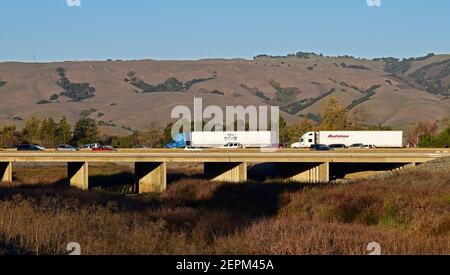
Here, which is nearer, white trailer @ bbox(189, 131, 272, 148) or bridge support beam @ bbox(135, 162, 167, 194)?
bridge support beam @ bbox(135, 162, 167, 194)

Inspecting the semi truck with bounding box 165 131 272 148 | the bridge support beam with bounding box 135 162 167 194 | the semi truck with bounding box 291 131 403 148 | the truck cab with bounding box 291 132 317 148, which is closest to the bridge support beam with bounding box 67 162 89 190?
the bridge support beam with bounding box 135 162 167 194

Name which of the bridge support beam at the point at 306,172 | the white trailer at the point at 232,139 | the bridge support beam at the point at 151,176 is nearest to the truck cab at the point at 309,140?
the white trailer at the point at 232,139

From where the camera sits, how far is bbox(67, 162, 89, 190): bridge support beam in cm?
7788

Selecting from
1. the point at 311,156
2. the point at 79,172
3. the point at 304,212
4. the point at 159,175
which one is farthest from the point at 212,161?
the point at 304,212

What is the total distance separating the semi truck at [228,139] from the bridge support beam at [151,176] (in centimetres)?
4384

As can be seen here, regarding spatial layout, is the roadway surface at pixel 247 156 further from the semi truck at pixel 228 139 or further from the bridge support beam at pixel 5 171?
the semi truck at pixel 228 139

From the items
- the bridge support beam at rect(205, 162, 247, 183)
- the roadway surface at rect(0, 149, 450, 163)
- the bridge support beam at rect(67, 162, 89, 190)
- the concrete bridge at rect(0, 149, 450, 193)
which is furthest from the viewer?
the bridge support beam at rect(67, 162, 89, 190)

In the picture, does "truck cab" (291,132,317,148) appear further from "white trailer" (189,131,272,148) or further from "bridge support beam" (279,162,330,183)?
Result: "bridge support beam" (279,162,330,183)

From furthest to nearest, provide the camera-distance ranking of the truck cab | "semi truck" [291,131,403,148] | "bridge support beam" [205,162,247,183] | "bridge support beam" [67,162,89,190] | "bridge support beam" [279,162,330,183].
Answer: the truck cab
"semi truck" [291,131,403,148]
"bridge support beam" [67,162,89,190]
"bridge support beam" [205,162,247,183]
"bridge support beam" [279,162,330,183]

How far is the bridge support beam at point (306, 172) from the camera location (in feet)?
238

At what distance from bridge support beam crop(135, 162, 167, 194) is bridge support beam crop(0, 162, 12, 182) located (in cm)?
1662

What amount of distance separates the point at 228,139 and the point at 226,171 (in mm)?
45275

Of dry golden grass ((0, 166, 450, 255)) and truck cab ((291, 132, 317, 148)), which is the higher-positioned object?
truck cab ((291, 132, 317, 148))
